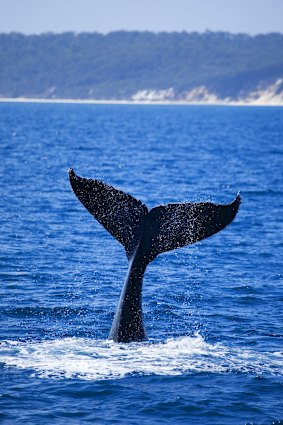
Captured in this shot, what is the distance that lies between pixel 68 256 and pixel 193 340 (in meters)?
6.86

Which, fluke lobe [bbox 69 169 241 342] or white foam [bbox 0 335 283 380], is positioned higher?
fluke lobe [bbox 69 169 241 342]

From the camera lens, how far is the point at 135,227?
12.0m

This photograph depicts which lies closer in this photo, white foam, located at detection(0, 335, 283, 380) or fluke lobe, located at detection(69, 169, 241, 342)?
fluke lobe, located at detection(69, 169, 241, 342)

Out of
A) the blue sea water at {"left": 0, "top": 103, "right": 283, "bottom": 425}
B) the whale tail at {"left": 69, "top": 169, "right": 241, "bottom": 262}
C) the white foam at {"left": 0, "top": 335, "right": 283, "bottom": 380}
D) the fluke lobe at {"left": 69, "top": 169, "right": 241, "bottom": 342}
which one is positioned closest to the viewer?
the blue sea water at {"left": 0, "top": 103, "right": 283, "bottom": 425}

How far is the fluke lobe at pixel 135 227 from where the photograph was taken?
11.5 meters

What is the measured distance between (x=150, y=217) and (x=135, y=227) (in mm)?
242

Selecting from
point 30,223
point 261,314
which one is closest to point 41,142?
point 30,223

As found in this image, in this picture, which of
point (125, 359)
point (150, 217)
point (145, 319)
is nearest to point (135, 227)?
point (150, 217)

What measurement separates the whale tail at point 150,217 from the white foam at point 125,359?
1292 millimetres

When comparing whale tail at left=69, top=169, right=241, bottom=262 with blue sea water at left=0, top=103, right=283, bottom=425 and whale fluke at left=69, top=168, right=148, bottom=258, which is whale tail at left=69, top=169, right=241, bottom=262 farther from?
blue sea water at left=0, top=103, right=283, bottom=425

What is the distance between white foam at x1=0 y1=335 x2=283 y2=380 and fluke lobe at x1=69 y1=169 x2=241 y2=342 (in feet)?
1.24

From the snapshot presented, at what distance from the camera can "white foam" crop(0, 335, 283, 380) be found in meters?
11.7

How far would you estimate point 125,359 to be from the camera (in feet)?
39.1

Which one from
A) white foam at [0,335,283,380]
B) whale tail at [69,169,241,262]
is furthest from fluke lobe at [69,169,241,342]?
white foam at [0,335,283,380]
